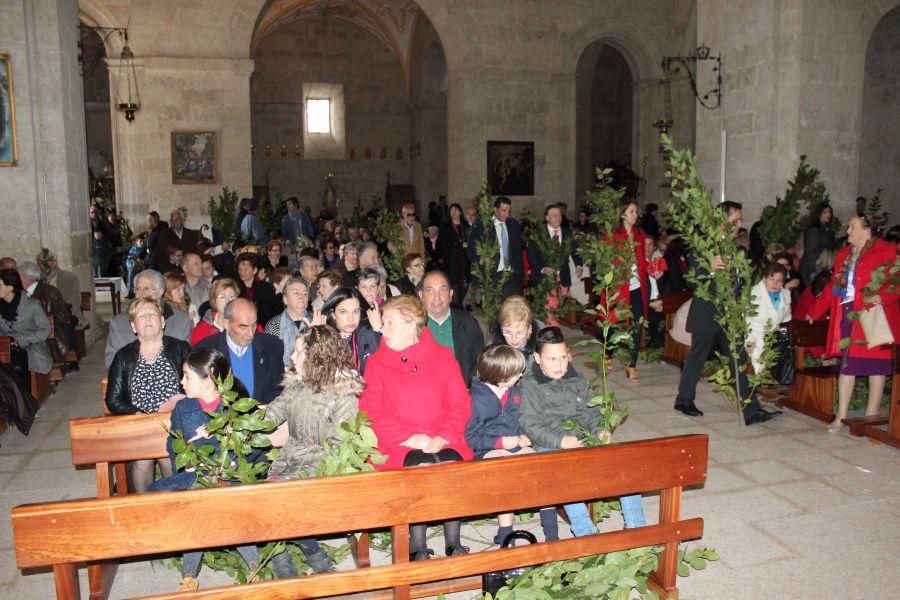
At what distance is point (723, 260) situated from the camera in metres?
5.66

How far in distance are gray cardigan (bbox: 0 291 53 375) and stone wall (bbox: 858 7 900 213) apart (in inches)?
579

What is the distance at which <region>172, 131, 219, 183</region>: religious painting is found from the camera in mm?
14953

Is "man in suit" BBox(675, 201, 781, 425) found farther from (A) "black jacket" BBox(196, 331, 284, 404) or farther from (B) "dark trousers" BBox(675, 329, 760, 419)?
(A) "black jacket" BBox(196, 331, 284, 404)

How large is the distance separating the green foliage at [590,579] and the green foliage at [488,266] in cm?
563

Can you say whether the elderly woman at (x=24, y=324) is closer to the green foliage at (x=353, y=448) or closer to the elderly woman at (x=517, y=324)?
the elderly woman at (x=517, y=324)

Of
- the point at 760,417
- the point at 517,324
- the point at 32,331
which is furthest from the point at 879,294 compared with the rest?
the point at 32,331

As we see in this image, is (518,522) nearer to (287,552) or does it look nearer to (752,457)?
Answer: (287,552)

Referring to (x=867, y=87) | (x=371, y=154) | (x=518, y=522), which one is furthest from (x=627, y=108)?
(x=518, y=522)

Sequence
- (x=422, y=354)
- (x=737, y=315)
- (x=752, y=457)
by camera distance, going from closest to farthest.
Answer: (x=422, y=354) < (x=752, y=457) < (x=737, y=315)

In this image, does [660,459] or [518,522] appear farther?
[518,522]

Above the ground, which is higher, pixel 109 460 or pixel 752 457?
pixel 109 460

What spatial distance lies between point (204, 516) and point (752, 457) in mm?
4101

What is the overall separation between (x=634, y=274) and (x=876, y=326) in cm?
228

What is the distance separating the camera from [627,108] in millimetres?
24938
